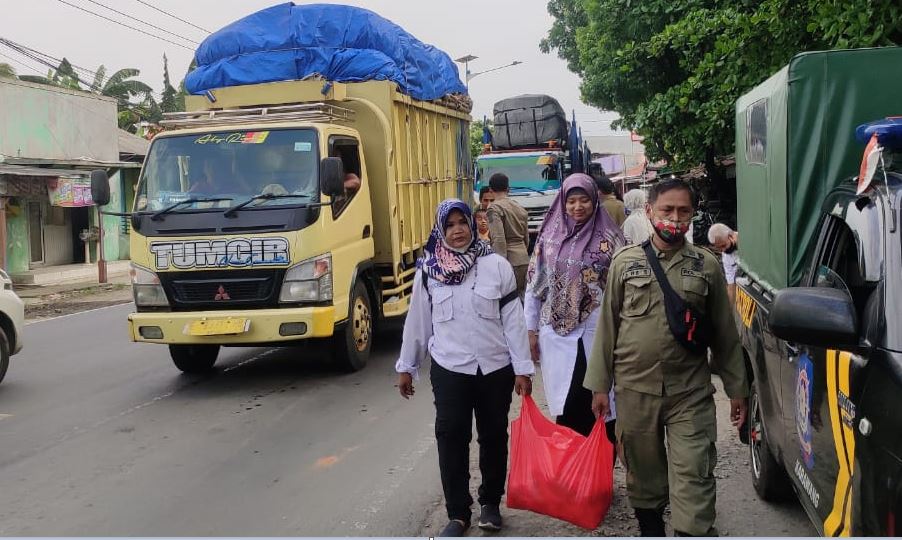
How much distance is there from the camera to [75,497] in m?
5.25

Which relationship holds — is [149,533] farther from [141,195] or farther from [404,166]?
[404,166]

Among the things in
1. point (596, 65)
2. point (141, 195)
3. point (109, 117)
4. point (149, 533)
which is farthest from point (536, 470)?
point (109, 117)

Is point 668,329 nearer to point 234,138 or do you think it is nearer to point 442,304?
point 442,304

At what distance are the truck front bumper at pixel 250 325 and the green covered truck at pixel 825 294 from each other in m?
3.67

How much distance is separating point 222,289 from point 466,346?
13.5ft

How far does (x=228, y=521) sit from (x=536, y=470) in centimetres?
175

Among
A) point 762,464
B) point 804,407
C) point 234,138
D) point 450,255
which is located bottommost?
point 762,464

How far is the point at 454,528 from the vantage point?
437 centimetres

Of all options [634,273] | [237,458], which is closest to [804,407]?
[634,273]

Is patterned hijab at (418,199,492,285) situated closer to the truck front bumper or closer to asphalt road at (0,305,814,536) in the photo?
asphalt road at (0,305,814,536)

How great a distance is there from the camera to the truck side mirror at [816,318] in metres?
2.68

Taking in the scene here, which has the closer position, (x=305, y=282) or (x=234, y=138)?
(x=305, y=282)

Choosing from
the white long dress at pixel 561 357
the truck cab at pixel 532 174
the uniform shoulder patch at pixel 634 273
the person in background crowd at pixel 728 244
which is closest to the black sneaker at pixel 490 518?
the white long dress at pixel 561 357

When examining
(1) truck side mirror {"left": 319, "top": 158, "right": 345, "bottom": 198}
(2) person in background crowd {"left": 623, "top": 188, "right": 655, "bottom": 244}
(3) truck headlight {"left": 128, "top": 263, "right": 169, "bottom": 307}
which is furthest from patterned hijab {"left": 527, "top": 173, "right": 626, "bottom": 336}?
(3) truck headlight {"left": 128, "top": 263, "right": 169, "bottom": 307}
